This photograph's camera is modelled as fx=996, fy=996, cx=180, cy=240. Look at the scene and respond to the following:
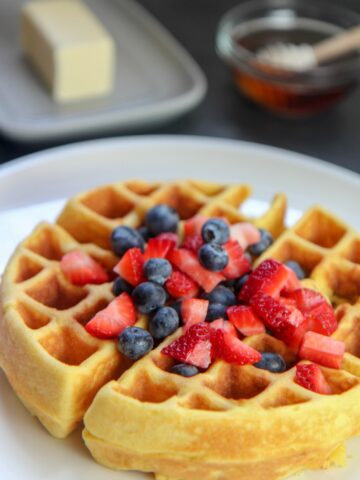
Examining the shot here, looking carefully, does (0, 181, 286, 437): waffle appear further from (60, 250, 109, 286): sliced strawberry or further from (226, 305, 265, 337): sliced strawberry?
(226, 305, 265, 337): sliced strawberry

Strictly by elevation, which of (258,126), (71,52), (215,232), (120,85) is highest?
(215,232)

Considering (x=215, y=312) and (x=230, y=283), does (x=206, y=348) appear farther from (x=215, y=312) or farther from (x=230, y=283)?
(x=230, y=283)

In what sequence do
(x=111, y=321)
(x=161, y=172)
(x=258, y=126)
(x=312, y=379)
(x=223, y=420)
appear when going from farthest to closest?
(x=258, y=126), (x=161, y=172), (x=111, y=321), (x=312, y=379), (x=223, y=420)

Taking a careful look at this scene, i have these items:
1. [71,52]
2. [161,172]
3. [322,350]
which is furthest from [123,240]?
[71,52]

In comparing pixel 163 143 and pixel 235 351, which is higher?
pixel 235 351

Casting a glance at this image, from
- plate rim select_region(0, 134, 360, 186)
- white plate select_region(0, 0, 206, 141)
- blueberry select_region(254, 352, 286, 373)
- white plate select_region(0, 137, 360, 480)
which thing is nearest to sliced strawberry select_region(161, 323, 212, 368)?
blueberry select_region(254, 352, 286, 373)

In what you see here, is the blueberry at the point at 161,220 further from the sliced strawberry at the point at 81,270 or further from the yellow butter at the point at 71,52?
the yellow butter at the point at 71,52

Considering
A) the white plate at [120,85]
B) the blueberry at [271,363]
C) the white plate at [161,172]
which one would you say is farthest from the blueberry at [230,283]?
the white plate at [120,85]
